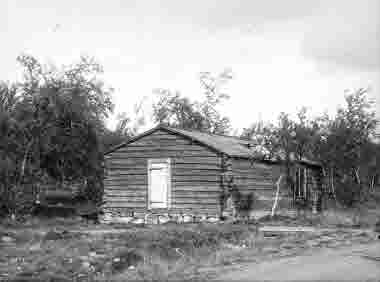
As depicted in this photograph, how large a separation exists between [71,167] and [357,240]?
17.0m

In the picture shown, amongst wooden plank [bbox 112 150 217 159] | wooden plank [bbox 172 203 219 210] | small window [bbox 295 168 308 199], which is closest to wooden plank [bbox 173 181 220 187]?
wooden plank [bbox 172 203 219 210]

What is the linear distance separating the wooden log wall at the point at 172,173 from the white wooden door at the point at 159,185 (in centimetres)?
24

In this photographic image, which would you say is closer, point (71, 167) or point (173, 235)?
point (173, 235)

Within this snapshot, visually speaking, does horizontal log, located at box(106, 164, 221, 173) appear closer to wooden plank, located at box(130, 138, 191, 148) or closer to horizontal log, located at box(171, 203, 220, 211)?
wooden plank, located at box(130, 138, 191, 148)

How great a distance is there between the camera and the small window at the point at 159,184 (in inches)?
930

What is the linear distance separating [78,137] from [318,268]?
59.4ft

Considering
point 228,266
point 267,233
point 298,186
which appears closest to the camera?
point 228,266

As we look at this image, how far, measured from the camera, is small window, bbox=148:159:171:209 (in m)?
23.6

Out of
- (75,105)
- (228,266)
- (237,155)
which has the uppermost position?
(75,105)

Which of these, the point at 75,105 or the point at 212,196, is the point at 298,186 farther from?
the point at 75,105

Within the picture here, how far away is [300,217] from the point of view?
24500mm

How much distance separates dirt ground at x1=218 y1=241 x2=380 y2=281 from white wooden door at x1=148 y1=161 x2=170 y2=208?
1041 cm

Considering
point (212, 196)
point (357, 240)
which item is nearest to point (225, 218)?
point (212, 196)

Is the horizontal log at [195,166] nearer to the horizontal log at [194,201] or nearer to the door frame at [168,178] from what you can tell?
the door frame at [168,178]
